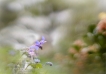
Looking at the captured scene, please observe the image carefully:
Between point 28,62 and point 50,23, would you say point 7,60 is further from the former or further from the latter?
point 50,23

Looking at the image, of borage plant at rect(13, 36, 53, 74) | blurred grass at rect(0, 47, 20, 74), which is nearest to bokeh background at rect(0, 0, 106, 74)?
blurred grass at rect(0, 47, 20, 74)

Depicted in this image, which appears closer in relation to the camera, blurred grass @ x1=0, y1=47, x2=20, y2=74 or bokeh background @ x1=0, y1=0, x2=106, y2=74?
blurred grass @ x1=0, y1=47, x2=20, y2=74

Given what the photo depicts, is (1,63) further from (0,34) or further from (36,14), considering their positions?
(36,14)

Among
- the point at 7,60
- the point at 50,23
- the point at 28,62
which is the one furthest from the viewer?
the point at 50,23

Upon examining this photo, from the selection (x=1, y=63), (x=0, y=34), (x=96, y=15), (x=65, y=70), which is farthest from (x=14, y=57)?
(x=96, y=15)

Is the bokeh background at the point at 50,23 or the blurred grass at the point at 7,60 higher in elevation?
the bokeh background at the point at 50,23

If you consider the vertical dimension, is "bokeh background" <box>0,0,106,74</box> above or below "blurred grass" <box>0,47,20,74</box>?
above

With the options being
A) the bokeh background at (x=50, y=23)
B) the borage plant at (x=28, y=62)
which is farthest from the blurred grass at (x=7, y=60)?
the bokeh background at (x=50, y=23)

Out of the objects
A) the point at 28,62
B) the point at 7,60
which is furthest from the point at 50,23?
the point at 28,62

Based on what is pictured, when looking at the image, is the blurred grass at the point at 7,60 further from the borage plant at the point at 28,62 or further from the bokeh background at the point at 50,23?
the bokeh background at the point at 50,23

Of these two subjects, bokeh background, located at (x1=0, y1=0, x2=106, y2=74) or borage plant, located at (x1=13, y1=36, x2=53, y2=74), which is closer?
borage plant, located at (x1=13, y1=36, x2=53, y2=74)

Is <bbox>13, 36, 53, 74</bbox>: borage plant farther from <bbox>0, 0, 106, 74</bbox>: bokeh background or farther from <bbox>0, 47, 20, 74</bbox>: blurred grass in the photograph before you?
<bbox>0, 0, 106, 74</bbox>: bokeh background
